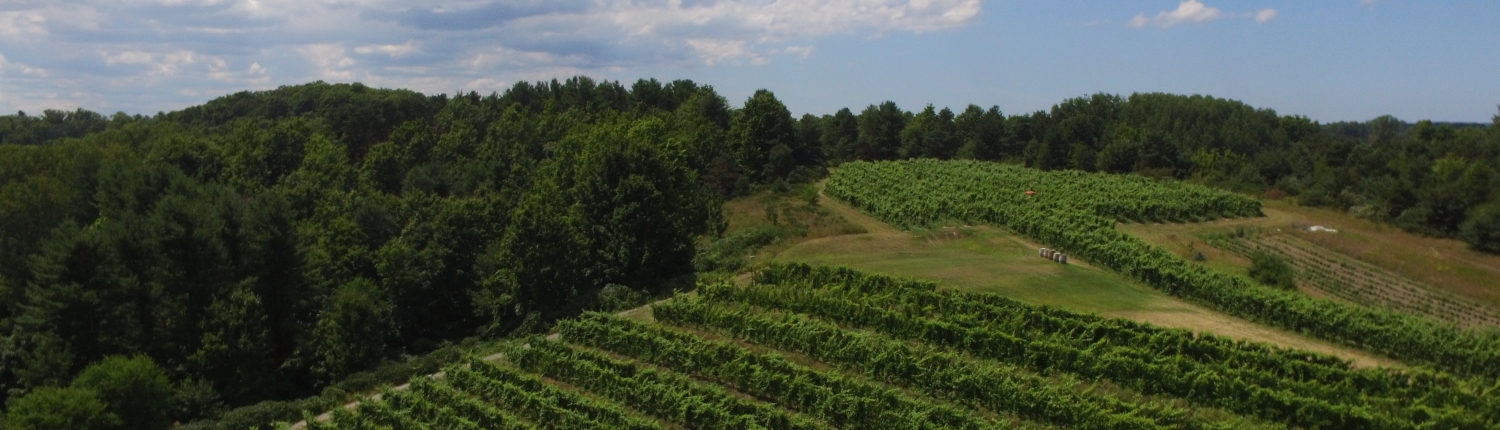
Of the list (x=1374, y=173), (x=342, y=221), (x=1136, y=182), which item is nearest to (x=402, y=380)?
(x=342, y=221)

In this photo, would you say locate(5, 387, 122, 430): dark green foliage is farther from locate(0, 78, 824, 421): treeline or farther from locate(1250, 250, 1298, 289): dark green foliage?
locate(1250, 250, 1298, 289): dark green foliage

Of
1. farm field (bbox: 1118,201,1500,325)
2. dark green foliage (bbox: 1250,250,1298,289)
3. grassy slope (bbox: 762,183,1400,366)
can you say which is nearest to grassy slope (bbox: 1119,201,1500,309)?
farm field (bbox: 1118,201,1500,325)

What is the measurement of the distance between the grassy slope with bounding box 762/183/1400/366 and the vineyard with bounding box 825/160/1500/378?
64 cm

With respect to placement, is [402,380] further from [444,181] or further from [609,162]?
[444,181]

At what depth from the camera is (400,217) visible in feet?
159

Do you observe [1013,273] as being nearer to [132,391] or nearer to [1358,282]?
[1358,282]

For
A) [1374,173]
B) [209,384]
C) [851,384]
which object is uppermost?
[1374,173]

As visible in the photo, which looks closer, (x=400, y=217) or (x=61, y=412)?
(x=61, y=412)

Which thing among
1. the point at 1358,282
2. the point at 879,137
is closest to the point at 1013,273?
the point at 1358,282

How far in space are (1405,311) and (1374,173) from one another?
33263mm

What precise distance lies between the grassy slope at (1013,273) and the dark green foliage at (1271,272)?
177 inches

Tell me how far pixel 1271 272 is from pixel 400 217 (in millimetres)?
41157

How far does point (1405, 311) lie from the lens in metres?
32.7

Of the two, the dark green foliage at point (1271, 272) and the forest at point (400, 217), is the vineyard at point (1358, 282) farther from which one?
the forest at point (400, 217)
